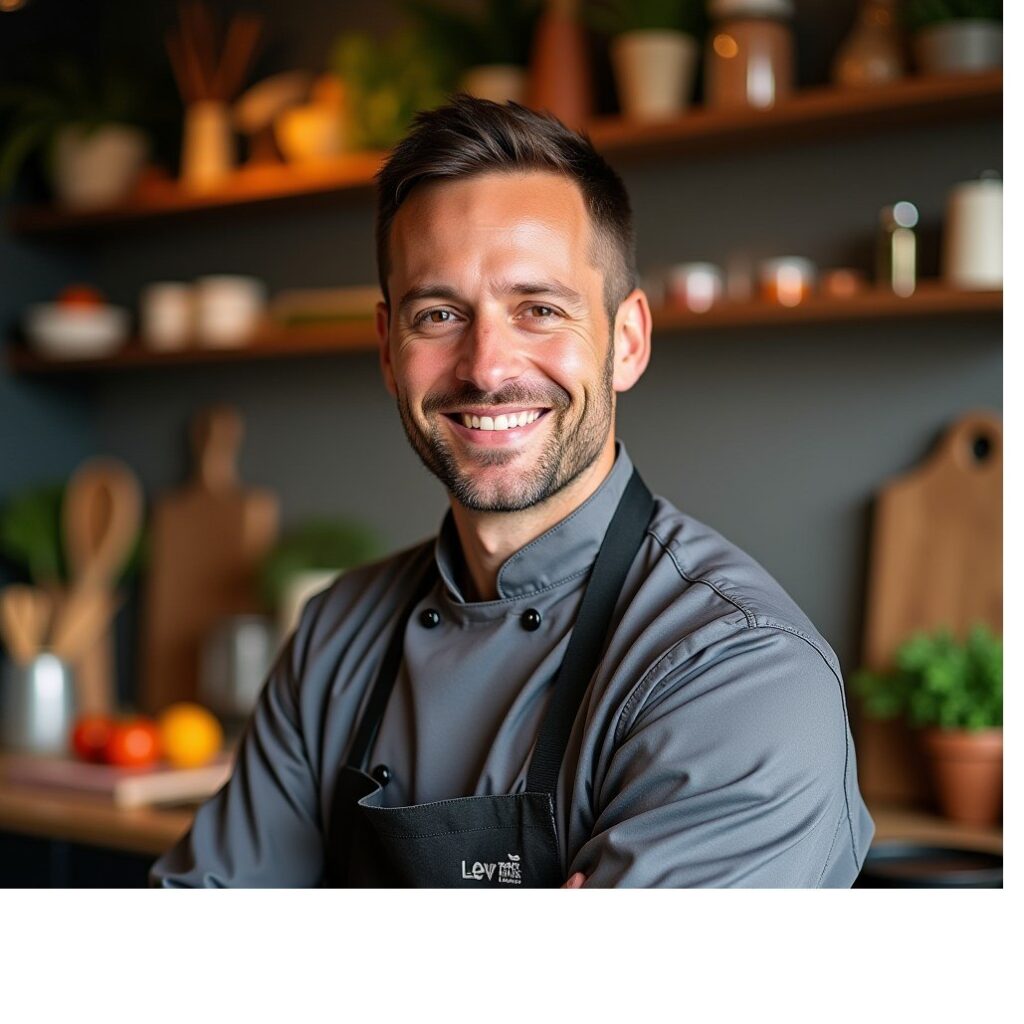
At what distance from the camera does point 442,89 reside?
8.20 ft

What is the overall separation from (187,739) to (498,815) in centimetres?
138

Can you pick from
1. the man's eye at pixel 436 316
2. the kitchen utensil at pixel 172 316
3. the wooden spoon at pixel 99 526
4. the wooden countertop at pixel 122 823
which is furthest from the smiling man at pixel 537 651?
the wooden spoon at pixel 99 526

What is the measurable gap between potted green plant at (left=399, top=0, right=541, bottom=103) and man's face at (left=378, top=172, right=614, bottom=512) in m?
1.32

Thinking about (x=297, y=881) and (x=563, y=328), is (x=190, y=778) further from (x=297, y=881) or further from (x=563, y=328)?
(x=563, y=328)

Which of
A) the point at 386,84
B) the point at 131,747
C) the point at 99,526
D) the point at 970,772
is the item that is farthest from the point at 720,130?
the point at 99,526

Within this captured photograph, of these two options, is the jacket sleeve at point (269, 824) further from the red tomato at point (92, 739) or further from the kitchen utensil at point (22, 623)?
the kitchen utensil at point (22, 623)

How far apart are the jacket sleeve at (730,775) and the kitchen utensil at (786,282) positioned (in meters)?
1.26

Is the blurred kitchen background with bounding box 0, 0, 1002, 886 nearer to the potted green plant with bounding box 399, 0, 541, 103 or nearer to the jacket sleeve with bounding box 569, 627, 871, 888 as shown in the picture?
the potted green plant with bounding box 399, 0, 541, 103

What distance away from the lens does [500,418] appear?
113 cm

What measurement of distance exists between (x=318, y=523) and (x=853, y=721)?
1.14m

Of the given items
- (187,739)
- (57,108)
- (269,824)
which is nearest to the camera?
(269,824)

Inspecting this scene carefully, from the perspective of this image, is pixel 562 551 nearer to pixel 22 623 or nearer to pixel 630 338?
pixel 630 338

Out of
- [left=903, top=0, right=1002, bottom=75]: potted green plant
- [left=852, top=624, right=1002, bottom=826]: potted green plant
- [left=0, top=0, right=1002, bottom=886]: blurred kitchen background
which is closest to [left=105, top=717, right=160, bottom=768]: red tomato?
[left=0, top=0, right=1002, bottom=886]: blurred kitchen background
